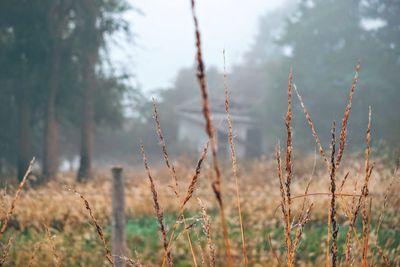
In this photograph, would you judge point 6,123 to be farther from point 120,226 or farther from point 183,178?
point 120,226

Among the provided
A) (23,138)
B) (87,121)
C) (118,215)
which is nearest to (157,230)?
(118,215)

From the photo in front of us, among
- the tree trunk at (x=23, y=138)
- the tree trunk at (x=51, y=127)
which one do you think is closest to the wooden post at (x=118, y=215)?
the tree trunk at (x=51, y=127)

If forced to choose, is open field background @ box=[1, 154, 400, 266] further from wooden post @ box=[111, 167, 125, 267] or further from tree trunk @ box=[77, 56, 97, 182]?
tree trunk @ box=[77, 56, 97, 182]

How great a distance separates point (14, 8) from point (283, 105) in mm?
13951

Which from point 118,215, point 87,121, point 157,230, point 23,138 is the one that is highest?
point 87,121

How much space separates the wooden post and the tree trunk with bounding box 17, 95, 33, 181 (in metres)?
10.4

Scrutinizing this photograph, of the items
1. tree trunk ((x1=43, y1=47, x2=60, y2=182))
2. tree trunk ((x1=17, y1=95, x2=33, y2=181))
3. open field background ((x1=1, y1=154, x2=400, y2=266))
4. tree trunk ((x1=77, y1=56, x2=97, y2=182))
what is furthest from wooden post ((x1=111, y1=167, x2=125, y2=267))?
tree trunk ((x1=17, y1=95, x2=33, y2=181))

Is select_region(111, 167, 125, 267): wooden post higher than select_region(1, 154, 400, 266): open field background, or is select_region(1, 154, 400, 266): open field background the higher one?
select_region(111, 167, 125, 267): wooden post

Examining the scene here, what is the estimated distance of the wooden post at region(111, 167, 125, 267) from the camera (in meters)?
4.12

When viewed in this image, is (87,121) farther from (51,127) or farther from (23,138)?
(23,138)

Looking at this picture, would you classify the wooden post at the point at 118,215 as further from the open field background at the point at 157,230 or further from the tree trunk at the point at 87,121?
the tree trunk at the point at 87,121

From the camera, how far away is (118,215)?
421 centimetres

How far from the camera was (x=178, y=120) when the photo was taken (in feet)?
102

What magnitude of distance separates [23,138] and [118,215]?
10790 mm
